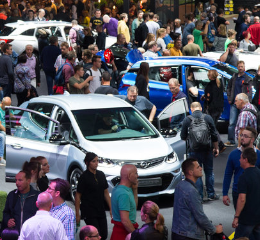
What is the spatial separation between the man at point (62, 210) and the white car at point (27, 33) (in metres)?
17.7

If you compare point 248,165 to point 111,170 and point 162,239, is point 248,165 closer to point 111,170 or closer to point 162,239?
point 162,239

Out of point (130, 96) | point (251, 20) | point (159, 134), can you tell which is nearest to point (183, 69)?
point (130, 96)

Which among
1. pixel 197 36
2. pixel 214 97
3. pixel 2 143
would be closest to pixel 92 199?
pixel 2 143

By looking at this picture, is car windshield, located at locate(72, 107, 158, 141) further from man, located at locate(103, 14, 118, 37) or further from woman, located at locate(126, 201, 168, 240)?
man, located at locate(103, 14, 118, 37)

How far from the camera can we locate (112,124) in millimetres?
12070

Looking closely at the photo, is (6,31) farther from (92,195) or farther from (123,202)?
(123,202)

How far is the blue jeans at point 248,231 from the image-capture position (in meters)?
8.36

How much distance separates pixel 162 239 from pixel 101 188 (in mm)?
1926

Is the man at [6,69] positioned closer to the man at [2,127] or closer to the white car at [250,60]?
the man at [2,127]

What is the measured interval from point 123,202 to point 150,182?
3.24m

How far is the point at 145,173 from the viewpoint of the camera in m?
11.2

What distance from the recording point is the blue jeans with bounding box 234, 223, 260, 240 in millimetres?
8359

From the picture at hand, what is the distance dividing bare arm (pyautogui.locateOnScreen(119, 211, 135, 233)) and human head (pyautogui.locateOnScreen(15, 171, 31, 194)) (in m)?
1.18

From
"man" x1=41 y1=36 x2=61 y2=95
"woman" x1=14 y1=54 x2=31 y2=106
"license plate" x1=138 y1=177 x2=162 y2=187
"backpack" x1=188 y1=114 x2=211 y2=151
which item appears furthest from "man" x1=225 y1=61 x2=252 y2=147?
"man" x1=41 y1=36 x2=61 y2=95
